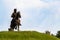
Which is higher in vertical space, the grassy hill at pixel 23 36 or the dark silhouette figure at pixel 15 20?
the dark silhouette figure at pixel 15 20

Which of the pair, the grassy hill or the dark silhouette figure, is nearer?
the grassy hill

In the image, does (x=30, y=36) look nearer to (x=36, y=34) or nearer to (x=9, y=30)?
(x=36, y=34)

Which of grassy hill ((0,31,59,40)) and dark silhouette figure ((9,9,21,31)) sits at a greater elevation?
dark silhouette figure ((9,9,21,31))

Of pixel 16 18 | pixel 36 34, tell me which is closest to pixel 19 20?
Result: pixel 16 18

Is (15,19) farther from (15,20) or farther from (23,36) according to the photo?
(23,36)

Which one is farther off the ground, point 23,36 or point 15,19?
point 15,19

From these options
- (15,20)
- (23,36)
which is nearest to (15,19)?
(15,20)

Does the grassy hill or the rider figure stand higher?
the rider figure

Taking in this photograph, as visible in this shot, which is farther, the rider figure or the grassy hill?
the rider figure

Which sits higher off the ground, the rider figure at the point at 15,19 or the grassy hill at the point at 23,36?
the rider figure at the point at 15,19

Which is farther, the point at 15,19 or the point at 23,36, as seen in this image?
the point at 15,19

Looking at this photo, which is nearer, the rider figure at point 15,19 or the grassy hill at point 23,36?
the grassy hill at point 23,36

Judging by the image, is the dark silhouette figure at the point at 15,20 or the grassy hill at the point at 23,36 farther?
the dark silhouette figure at the point at 15,20

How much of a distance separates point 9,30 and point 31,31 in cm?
395
